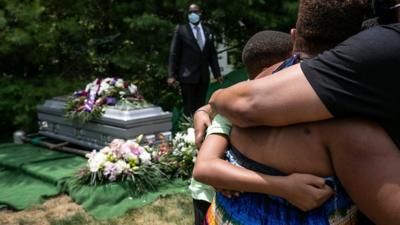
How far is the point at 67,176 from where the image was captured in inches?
201

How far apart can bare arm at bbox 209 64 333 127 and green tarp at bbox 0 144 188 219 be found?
3180 mm

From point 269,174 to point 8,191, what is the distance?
14.3 ft

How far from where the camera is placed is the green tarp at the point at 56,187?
14.6ft

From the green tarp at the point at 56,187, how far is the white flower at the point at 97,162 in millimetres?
175

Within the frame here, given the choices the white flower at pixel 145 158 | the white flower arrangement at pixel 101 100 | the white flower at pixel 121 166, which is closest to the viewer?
the white flower at pixel 121 166

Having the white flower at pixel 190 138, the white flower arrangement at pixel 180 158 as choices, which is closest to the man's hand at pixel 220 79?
the white flower arrangement at pixel 180 158

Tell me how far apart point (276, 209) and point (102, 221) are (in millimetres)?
3069

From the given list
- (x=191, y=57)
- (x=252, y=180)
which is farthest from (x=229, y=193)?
(x=191, y=57)

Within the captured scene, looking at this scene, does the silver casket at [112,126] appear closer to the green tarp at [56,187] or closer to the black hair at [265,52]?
the green tarp at [56,187]

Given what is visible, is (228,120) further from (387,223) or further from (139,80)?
(139,80)

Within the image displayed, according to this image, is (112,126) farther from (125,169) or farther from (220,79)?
(220,79)

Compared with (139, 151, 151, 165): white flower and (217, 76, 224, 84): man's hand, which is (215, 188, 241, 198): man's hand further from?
(217, 76, 224, 84): man's hand

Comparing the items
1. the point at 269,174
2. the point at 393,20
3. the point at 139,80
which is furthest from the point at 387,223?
the point at 139,80

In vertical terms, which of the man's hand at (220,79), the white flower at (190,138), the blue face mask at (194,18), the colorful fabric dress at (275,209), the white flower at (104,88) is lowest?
the white flower at (190,138)
